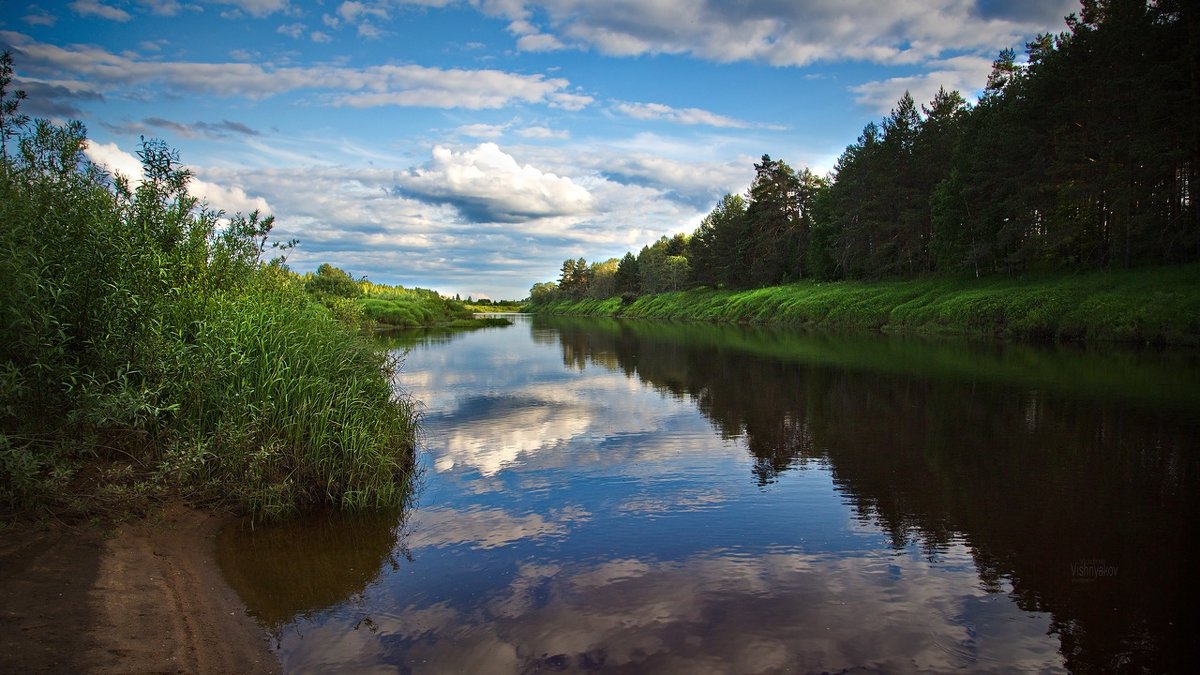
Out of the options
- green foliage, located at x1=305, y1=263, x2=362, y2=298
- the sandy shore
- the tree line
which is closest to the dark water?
the sandy shore

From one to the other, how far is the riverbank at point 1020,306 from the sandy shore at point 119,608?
103ft

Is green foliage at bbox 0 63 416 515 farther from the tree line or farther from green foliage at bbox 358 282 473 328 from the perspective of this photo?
green foliage at bbox 358 282 473 328

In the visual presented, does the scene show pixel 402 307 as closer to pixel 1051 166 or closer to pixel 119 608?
pixel 1051 166

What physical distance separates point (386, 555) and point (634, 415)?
9226 millimetres

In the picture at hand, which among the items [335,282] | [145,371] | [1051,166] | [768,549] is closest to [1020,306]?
[1051,166]

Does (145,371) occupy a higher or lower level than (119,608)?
higher

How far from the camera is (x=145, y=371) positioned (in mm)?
7656

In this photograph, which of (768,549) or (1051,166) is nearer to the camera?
(768,549)

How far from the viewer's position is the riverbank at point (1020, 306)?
26.0m

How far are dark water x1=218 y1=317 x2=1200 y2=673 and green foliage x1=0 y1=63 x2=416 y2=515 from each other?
889 millimetres

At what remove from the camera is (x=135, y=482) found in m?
7.18

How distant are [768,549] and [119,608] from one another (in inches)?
240

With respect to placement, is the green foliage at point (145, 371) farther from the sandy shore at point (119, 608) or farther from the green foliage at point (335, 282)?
the green foliage at point (335, 282)

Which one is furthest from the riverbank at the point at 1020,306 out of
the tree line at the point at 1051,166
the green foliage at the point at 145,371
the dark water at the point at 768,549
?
the green foliage at the point at 145,371
